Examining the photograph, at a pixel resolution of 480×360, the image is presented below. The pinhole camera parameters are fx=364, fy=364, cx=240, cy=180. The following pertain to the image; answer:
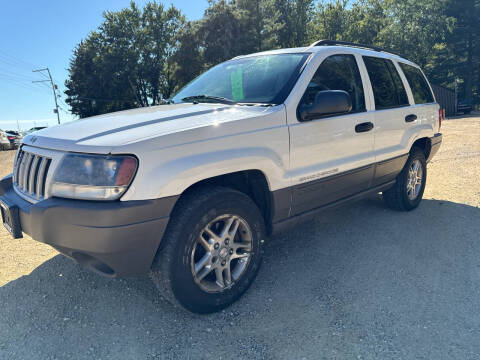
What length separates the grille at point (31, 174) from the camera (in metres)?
2.26

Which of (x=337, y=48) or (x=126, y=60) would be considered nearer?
(x=337, y=48)

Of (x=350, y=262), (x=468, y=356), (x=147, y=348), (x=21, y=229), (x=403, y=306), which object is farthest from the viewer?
(x=350, y=262)

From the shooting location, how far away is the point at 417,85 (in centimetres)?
462

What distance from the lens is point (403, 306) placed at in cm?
255

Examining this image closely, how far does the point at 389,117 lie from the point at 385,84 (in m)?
0.39

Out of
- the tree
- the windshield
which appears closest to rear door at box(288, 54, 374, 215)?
the windshield

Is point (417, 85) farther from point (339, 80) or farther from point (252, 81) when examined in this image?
point (252, 81)

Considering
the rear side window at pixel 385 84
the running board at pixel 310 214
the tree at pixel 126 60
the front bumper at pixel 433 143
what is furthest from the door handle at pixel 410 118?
the tree at pixel 126 60

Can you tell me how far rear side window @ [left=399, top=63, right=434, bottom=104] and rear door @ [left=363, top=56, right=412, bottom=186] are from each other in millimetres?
277

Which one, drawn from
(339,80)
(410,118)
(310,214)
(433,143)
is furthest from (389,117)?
(310,214)

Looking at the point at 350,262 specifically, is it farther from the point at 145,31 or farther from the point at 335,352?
the point at 145,31

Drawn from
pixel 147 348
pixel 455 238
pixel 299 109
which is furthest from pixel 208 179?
pixel 455 238

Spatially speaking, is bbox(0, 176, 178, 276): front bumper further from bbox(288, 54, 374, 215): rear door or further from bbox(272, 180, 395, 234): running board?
bbox(288, 54, 374, 215): rear door

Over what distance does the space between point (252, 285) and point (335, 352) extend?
3.02 ft
